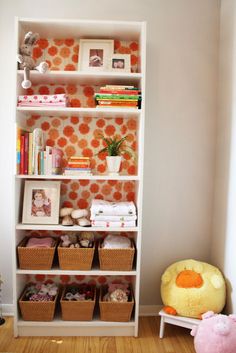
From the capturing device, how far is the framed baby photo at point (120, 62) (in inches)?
96.0

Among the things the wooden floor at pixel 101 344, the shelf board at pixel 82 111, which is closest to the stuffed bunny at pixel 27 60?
the shelf board at pixel 82 111

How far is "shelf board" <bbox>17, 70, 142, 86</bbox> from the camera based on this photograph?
7.40 ft

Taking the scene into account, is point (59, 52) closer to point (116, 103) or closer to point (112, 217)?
point (116, 103)

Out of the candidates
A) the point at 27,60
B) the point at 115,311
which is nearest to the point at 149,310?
the point at 115,311

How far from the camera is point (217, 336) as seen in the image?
1909 millimetres

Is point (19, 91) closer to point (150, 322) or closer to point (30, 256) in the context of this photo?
point (30, 256)

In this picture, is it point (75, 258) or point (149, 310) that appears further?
point (149, 310)

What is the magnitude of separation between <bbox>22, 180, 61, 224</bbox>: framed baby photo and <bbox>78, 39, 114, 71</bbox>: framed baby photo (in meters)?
0.89

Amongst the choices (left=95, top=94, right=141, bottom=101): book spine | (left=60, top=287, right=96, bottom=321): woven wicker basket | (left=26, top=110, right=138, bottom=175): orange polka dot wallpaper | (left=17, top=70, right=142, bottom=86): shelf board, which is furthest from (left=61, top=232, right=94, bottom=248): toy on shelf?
(left=17, top=70, right=142, bottom=86): shelf board

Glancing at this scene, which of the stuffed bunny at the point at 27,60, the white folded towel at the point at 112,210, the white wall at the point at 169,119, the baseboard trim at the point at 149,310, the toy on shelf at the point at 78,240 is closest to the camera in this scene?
the stuffed bunny at the point at 27,60

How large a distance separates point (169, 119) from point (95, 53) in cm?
73

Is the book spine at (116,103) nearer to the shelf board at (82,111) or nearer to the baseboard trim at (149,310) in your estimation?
the shelf board at (82,111)

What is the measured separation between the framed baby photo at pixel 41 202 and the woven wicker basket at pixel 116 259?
1.32 ft

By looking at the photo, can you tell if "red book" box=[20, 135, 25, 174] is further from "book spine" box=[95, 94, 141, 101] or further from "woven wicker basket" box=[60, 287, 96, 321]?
"woven wicker basket" box=[60, 287, 96, 321]
